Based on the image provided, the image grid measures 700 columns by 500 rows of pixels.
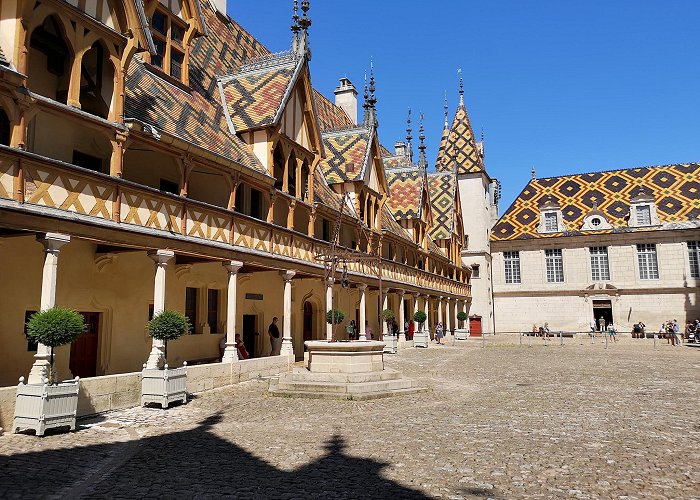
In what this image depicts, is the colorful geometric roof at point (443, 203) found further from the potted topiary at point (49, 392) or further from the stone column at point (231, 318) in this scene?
the potted topiary at point (49, 392)

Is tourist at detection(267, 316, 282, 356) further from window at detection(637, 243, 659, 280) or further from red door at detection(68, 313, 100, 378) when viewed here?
window at detection(637, 243, 659, 280)

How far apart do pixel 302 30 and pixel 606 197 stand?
3841cm

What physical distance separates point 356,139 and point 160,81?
12.5m

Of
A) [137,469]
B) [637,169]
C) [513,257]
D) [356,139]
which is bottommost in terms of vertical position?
[137,469]

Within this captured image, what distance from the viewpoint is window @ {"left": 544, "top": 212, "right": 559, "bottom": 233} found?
159 feet

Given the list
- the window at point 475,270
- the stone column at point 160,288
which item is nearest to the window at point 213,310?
the stone column at point 160,288

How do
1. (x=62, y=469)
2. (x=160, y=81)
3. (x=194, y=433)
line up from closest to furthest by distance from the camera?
(x=62, y=469)
(x=194, y=433)
(x=160, y=81)

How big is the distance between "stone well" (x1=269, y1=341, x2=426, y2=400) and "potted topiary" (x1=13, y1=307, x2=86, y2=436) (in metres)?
4.70

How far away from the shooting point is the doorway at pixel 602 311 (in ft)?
150

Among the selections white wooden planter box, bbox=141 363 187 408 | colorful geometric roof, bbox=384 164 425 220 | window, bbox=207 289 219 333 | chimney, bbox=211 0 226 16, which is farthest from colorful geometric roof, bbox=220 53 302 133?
colorful geometric roof, bbox=384 164 425 220

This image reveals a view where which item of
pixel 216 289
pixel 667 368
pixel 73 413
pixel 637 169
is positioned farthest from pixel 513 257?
pixel 73 413

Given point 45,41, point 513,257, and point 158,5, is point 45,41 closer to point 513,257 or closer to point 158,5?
point 158,5

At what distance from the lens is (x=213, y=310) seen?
17.7m

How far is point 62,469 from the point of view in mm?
6340
